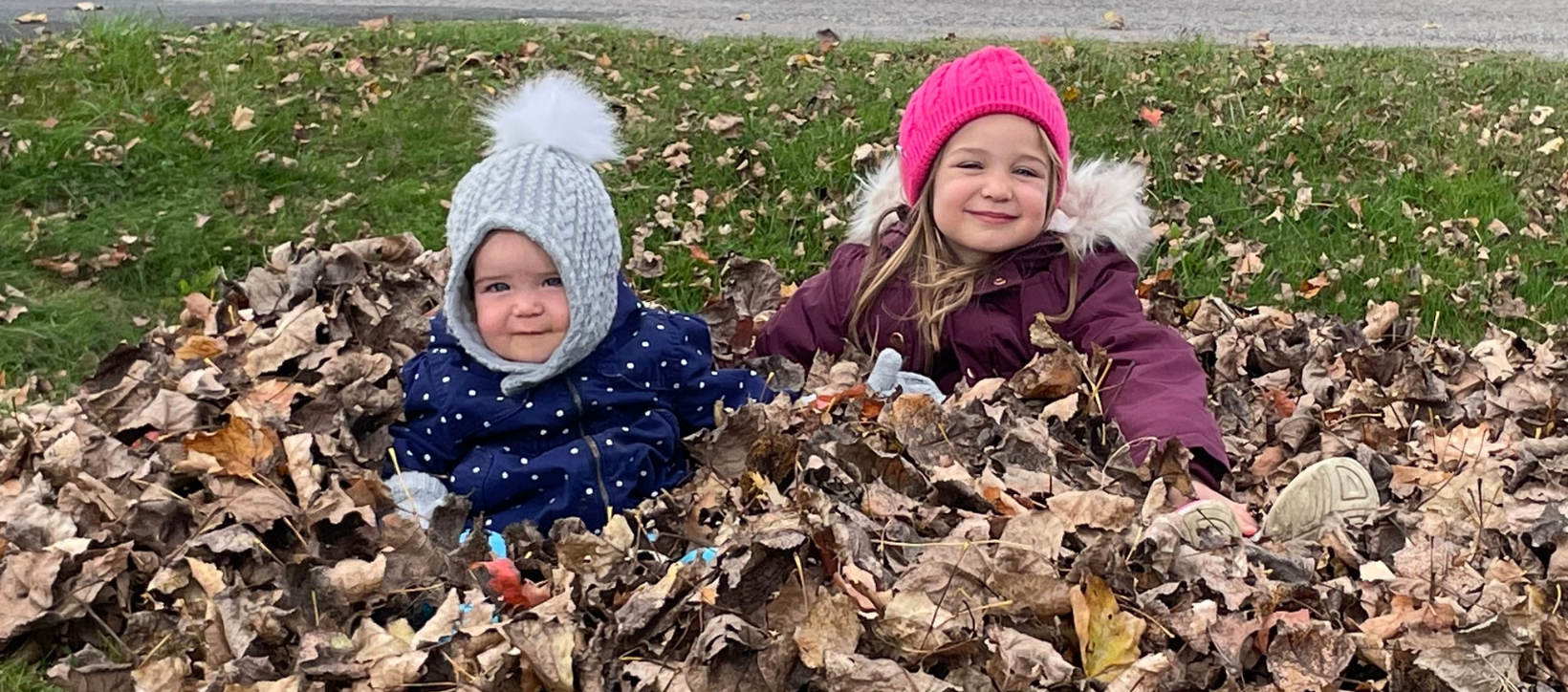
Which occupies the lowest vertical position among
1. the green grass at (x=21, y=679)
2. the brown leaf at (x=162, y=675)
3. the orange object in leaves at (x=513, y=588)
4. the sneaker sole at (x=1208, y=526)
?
the green grass at (x=21, y=679)

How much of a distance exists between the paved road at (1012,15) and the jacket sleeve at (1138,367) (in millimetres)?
6470

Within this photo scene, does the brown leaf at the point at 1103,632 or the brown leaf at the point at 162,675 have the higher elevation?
the brown leaf at the point at 1103,632

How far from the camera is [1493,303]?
540 cm

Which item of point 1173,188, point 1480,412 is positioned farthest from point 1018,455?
point 1173,188

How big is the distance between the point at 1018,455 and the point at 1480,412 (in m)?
1.72

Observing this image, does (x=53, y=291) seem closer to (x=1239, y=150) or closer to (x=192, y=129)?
(x=192, y=129)

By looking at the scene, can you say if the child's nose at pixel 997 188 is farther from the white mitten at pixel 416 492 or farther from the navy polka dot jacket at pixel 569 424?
the white mitten at pixel 416 492

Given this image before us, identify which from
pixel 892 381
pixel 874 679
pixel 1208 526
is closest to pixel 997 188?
pixel 892 381

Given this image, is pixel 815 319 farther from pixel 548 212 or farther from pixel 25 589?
pixel 25 589

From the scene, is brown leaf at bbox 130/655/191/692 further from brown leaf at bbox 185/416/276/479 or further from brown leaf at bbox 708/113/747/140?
brown leaf at bbox 708/113/747/140

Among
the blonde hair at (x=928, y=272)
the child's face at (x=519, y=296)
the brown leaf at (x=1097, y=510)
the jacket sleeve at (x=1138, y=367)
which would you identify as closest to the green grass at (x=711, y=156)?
the blonde hair at (x=928, y=272)

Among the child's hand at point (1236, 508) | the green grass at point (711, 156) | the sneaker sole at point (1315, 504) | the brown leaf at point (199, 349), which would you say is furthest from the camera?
the green grass at point (711, 156)

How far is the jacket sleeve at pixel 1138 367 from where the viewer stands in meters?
3.51

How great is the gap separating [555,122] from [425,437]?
0.88 m
